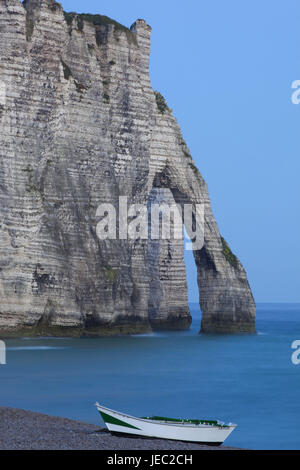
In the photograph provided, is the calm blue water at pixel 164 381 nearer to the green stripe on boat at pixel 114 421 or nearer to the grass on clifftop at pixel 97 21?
the green stripe on boat at pixel 114 421

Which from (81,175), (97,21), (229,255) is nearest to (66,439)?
(81,175)

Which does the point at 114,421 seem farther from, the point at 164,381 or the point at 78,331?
the point at 78,331

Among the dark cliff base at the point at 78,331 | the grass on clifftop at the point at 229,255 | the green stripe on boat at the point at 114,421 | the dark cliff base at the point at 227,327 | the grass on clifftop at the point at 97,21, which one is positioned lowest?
the green stripe on boat at the point at 114,421

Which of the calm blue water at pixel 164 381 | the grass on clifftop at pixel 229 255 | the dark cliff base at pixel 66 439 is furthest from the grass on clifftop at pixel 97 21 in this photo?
the dark cliff base at pixel 66 439

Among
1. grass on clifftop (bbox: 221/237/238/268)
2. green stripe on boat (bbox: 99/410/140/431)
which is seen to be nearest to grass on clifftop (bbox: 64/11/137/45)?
grass on clifftop (bbox: 221/237/238/268)

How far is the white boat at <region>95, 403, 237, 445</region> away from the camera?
91.4 feet

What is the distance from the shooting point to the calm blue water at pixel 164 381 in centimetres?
→ 3728

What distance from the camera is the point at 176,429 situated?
91.4 ft

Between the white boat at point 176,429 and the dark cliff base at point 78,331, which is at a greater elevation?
the dark cliff base at point 78,331

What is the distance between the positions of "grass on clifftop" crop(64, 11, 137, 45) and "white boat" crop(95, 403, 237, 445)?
49.4m

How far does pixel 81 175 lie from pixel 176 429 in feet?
142

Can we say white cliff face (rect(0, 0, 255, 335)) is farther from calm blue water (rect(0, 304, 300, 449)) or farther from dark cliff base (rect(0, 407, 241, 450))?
dark cliff base (rect(0, 407, 241, 450))

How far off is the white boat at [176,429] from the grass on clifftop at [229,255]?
53001mm
